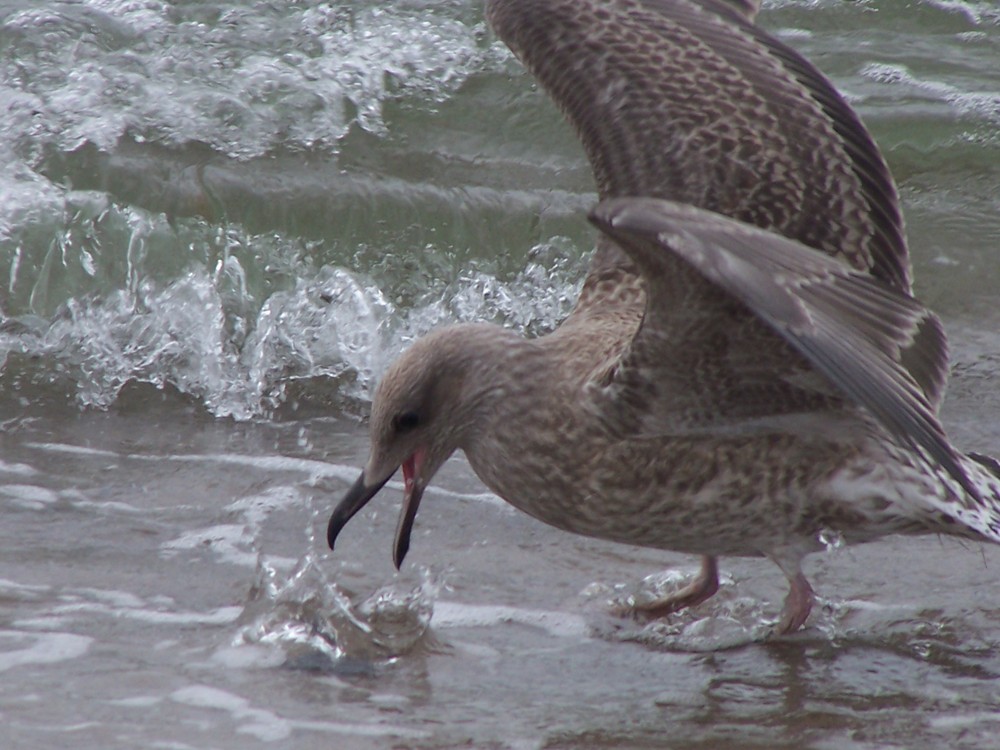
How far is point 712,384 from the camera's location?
11.9ft

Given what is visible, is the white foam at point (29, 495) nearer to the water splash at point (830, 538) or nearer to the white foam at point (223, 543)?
the white foam at point (223, 543)

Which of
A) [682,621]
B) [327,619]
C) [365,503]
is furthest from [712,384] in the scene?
[327,619]

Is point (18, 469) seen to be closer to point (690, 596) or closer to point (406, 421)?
point (406, 421)

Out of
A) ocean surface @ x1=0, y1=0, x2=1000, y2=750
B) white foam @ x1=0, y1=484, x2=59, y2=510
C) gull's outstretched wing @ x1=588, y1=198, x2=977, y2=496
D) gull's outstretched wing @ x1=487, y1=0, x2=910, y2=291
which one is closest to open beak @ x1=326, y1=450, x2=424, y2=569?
ocean surface @ x1=0, y1=0, x2=1000, y2=750

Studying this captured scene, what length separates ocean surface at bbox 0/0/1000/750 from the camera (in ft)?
11.0

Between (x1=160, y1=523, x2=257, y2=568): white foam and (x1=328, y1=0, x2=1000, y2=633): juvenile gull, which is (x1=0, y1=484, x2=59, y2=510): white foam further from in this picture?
(x1=328, y1=0, x2=1000, y2=633): juvenile gull

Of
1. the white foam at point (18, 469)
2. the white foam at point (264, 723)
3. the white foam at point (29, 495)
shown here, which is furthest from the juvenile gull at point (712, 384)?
the white foam at point (18, 469)

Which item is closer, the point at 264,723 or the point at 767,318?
the point at 767,318

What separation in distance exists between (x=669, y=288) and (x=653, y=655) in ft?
2.93

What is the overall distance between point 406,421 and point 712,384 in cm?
72

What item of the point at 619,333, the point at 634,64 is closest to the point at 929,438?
the point at 619,333

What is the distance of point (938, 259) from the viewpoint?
239 inches

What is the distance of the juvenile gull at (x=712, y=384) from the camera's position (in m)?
3.52

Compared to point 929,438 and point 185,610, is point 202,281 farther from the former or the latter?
point 929,438
